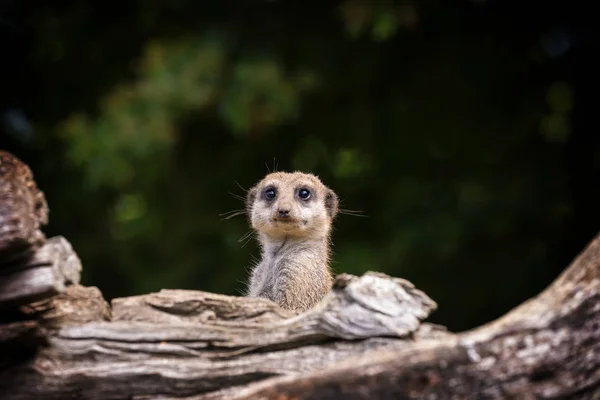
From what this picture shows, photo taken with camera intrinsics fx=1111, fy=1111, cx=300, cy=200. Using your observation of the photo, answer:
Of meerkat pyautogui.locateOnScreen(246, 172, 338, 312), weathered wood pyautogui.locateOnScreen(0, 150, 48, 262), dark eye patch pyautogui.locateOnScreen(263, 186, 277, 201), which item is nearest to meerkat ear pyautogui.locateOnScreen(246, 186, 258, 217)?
meerkat pyautogui.locateOnScreen(246, 172, 338, 312)

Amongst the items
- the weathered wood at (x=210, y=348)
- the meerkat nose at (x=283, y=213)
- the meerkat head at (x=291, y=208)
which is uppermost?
the meerkat head at (x=291, y=208)

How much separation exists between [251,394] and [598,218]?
8.52 m

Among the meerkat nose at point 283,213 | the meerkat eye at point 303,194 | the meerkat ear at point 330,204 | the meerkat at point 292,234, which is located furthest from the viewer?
the meerkat ear at point 330,204

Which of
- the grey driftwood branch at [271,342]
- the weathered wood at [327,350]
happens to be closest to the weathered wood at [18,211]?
the grey driftwood branch at [271,342]

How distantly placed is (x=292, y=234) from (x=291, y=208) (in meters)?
0.24

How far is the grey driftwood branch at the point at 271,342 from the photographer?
168 inches

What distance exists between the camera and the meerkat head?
7.79 m

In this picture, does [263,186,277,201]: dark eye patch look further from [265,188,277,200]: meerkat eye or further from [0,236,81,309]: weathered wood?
[0,236,81,309]: weathered wood

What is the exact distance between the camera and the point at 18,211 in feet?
14.8

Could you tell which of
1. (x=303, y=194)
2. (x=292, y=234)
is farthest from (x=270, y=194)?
(x=292, y=234)

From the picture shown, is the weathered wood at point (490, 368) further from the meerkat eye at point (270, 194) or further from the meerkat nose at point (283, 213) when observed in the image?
the meerkat eye at point (270, 194)

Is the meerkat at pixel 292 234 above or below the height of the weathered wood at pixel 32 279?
above

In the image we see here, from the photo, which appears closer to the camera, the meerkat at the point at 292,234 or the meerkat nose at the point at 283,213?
the meerkat at the point at 292,234

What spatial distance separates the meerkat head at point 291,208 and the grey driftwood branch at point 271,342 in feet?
8.44
